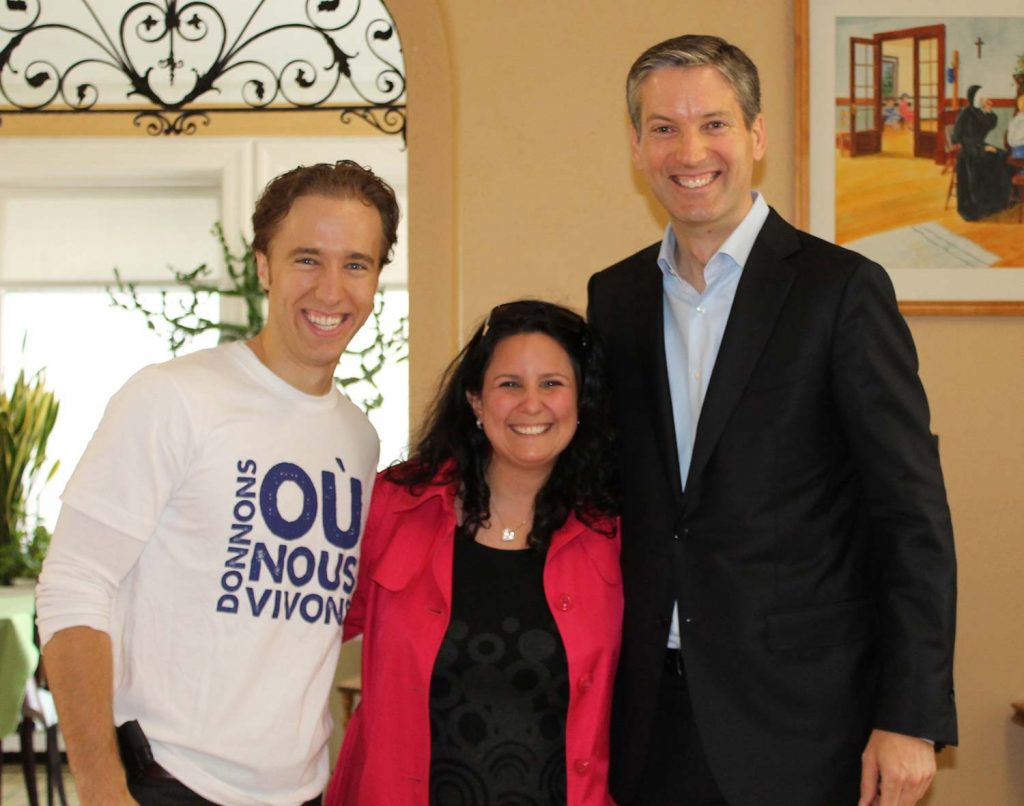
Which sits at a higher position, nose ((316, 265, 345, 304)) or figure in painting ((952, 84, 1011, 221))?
figure in painting ((952, 84, 1011, 221))

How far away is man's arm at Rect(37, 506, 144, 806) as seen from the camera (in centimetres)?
155

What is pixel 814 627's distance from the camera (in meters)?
1.70

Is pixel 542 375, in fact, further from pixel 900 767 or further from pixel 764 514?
pixel 900 767

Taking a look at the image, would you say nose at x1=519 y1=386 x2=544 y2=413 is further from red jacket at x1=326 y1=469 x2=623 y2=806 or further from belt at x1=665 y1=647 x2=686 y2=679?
belt at x1=665 y1=647 x2=686 y2=679

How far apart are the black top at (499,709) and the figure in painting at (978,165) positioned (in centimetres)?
172

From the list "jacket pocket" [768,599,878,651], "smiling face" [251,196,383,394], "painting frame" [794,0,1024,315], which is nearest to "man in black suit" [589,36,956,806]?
"jacket pocket" [768,599,878,651]

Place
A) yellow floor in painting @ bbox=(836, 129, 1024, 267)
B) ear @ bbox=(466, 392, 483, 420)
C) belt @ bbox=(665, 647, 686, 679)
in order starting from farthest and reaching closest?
yellow floor in painting @ bbox=(836, 129, 1024, 267), ear @ bbox=(466, 392, 483, 420), belt @ bbox=(665, 647, 686, 679)

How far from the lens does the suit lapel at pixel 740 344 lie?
1711 millimetres

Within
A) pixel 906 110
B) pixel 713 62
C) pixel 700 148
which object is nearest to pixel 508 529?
pixel 700 148

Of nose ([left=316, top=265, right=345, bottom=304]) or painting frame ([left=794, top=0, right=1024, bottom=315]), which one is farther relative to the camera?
painting frame ([left=794, top=0, right=1024, bottom=315])

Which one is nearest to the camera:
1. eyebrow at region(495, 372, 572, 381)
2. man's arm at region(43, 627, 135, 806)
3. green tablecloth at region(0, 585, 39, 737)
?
man's arm at region(43, 627, 135, 806)

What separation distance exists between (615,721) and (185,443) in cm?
81

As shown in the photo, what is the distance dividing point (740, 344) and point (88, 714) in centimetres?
104

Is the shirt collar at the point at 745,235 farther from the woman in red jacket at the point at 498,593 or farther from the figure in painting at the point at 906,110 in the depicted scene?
the figure in painting at the point at 906,110
